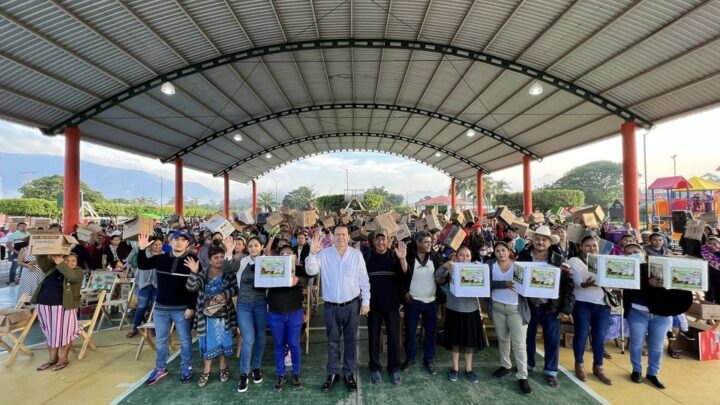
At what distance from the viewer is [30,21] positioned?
814 cm

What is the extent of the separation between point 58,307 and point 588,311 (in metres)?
6.62

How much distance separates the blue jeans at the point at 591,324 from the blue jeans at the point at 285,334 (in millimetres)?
3287

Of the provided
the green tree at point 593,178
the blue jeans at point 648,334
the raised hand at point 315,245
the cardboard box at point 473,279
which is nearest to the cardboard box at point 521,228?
the blue jeans at point 648,334

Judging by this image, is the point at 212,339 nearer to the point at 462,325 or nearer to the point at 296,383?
the point at 296,383

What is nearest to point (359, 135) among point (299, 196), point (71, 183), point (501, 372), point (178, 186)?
point (178, 186)

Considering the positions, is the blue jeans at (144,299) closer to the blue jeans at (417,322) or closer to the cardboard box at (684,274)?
the blue jeans at (417,322)

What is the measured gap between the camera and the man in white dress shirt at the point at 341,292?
3820 millimetres

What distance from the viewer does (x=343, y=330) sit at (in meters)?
3.88

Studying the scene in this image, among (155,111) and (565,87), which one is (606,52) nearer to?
(565,87)

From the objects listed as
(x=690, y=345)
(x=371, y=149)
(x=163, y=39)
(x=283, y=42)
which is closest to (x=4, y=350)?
(x=163, y=39)

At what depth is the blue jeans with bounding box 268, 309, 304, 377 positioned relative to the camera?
12.6 feet

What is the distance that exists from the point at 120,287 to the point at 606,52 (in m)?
14.4

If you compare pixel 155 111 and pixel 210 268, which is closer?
pixel 210 268

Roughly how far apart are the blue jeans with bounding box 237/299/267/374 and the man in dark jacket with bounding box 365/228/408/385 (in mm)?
1263
